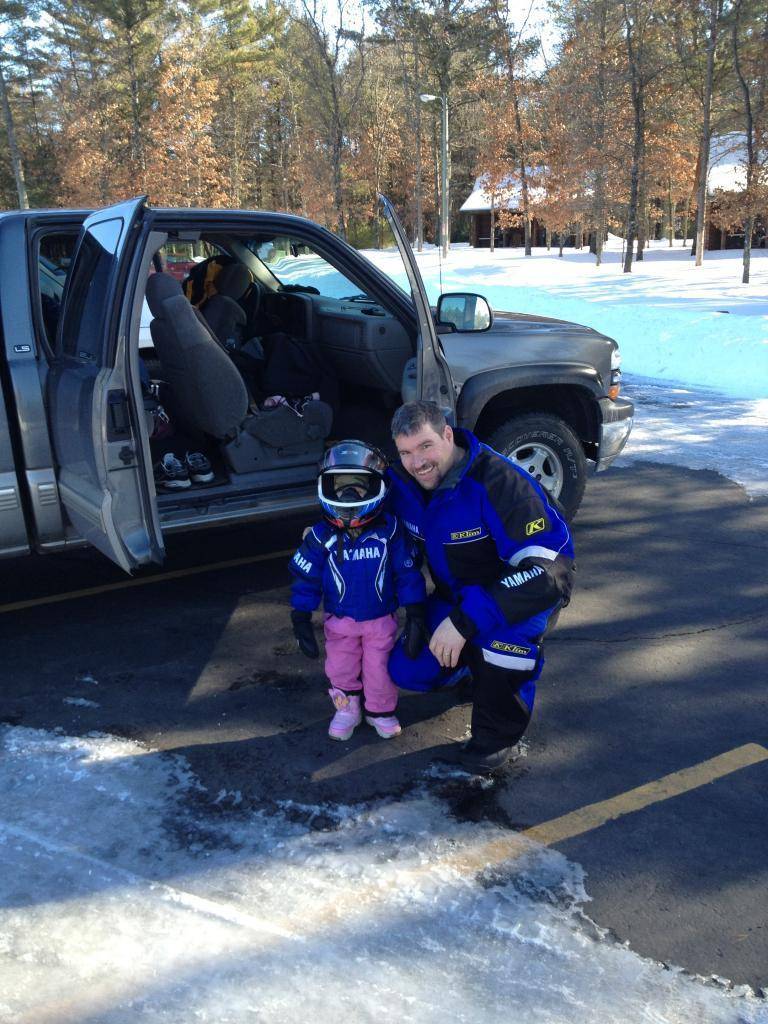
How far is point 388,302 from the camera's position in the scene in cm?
458

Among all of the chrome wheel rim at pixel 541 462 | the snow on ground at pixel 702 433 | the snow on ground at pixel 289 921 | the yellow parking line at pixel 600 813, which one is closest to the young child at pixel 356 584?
the snow on ground at pixel 289 921

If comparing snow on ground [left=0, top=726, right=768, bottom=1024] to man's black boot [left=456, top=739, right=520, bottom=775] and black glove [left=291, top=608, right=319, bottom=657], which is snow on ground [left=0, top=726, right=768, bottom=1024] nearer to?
man's black boot [left=456, top=739, right=520, bottom=775]

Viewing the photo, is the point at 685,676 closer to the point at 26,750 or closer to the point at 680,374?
the point at 26,750

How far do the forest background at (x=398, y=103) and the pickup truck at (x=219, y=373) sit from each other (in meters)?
16.4

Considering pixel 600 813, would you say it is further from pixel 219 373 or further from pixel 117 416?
pixel 219 373

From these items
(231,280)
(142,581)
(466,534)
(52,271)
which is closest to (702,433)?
(231,280)

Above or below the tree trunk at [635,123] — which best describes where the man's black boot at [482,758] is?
below

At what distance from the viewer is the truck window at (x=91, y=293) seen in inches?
147

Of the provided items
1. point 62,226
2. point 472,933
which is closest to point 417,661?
point 472,933

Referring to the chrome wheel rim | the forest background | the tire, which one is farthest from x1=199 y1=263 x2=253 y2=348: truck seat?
the forest background

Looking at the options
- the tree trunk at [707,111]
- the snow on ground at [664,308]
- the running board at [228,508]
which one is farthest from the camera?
the tree trunk at [707,111]

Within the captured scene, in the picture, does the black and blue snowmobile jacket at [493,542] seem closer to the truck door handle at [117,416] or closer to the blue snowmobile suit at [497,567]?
the blue snowmobile suit at [497,567]

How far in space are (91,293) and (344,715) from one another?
7.39ft

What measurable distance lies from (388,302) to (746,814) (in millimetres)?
3008
